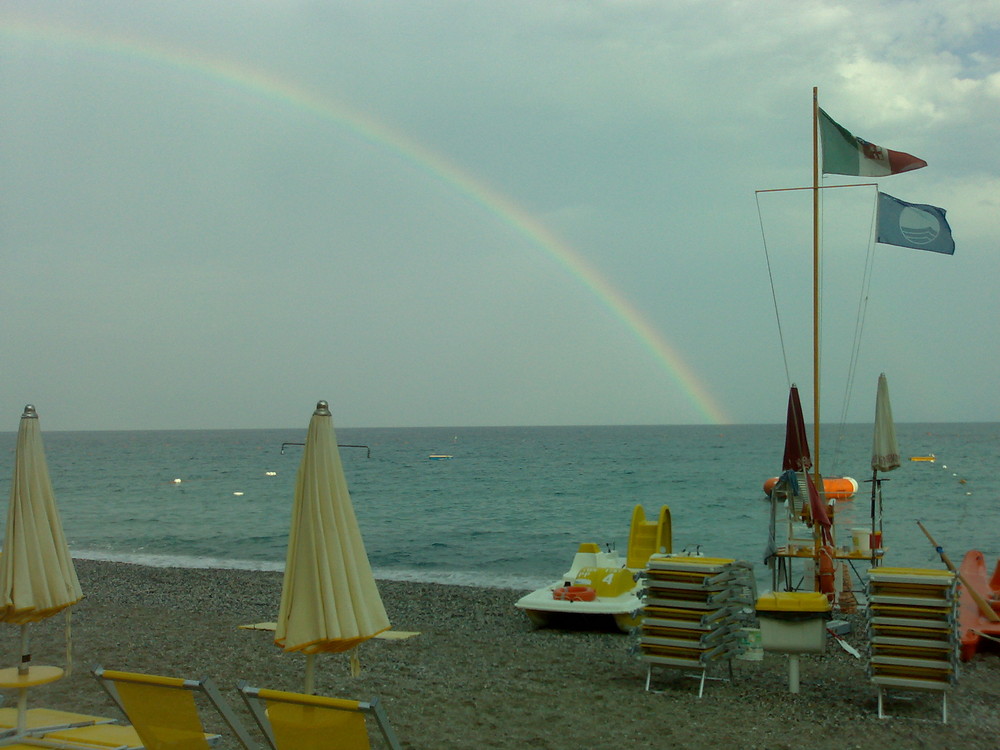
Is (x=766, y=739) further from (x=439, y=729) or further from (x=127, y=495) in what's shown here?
(x=127, y=495)

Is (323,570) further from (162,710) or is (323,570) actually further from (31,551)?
(31,551)

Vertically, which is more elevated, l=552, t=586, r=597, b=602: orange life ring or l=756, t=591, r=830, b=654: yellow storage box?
l=756, t=591, r=830, b=654: yellow storage box

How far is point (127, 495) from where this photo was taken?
54.0m

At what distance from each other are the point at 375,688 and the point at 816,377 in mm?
6342

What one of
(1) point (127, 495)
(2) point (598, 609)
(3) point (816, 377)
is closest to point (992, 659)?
(3) point (816, 377)

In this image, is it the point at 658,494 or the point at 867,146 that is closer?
the point at 867,146

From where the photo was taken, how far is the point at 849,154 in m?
11.8

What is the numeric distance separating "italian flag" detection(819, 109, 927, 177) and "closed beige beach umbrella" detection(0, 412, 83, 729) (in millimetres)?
9775

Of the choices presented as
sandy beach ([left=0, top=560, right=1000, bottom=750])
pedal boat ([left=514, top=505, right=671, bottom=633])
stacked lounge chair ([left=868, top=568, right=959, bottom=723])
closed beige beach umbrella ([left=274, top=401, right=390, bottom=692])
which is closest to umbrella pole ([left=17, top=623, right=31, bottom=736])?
sandy beach ([left=0, top=560, right=1000, bottom=750])

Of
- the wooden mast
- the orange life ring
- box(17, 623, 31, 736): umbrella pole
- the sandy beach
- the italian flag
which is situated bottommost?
the sandy beach

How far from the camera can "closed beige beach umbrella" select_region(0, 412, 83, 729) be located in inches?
239

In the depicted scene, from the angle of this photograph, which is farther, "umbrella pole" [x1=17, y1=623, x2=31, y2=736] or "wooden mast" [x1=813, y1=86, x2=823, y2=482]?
"wooden mast" [x1=813, y1=86, x2=823, y2=482]

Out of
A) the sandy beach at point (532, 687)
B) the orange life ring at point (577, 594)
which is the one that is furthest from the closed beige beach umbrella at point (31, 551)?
the orange life ring at point (577, 594)

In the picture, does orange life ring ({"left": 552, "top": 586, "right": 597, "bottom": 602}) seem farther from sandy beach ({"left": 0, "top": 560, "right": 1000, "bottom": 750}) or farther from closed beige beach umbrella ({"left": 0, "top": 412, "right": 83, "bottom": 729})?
closed beige beach umbrella ({"left": 0, "top": 412, "right": 83, "bottom": 729})
